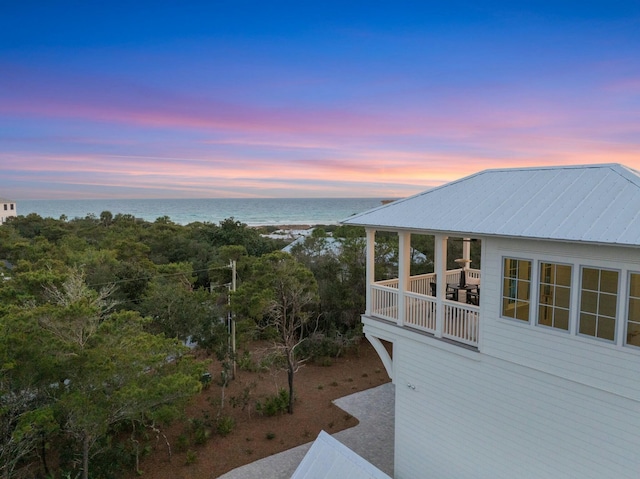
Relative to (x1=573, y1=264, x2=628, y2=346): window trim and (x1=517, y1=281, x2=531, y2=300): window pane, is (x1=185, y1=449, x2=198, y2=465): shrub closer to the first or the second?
(x1=517, y1=281, x2=531, y2=300): window pane

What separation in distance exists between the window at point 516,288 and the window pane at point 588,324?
0.78 metres

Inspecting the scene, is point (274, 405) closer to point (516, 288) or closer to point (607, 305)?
point (516, 288)

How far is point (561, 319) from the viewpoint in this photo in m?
6.08

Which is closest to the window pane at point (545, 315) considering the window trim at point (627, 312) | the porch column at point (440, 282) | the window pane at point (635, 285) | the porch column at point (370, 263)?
the window trim at point (627, 312)

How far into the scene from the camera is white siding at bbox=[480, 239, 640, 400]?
5398mm

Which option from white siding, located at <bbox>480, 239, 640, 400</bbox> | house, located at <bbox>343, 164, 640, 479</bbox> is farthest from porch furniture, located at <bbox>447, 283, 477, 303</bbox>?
white siding, located at <bbox>480, 239, 640, 400</bbox>

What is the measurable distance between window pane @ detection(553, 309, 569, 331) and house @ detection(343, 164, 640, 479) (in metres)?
0.02

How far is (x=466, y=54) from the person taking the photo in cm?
1336

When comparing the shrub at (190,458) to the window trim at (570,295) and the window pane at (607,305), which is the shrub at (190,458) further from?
the window pane at (607,305)

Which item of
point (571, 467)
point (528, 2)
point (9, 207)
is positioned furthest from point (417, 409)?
point (9, 207)

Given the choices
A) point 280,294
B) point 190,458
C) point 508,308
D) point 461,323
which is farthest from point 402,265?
point 190,458

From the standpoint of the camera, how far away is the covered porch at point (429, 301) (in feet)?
24.9

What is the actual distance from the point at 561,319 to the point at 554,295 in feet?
1.19

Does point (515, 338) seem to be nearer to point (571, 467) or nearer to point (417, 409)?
point (571, 467)
